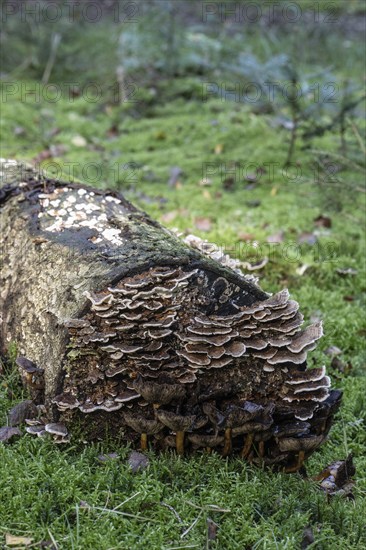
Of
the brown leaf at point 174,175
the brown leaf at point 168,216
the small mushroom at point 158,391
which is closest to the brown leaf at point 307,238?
the brown leaf at point 168,216

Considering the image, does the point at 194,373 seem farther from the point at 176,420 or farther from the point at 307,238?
the point at 307,238

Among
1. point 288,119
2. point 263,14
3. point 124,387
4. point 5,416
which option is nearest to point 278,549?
point 124,387

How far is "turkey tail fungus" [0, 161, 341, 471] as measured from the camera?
3252mm

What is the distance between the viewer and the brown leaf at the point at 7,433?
11.2 ft

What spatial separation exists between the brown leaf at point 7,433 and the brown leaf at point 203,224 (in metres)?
3.91

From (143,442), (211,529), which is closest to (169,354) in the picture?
(143,442)

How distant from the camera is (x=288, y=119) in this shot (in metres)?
8.99

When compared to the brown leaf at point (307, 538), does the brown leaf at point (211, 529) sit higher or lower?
higher

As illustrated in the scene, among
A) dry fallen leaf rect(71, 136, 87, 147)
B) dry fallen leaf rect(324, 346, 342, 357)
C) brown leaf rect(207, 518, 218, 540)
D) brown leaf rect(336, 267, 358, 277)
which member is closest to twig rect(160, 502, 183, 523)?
brown leaf rect(207, 518, 218, 540)

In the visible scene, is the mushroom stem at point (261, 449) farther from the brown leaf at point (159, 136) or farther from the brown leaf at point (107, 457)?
the brown leaf at point (159, 136)

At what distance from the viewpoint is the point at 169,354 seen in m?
3.40

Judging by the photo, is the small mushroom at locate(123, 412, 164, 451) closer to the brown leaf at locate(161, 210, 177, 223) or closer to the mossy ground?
the mossy ground

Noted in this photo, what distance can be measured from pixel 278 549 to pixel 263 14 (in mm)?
14401

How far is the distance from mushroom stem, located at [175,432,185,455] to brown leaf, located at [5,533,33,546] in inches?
36.5
